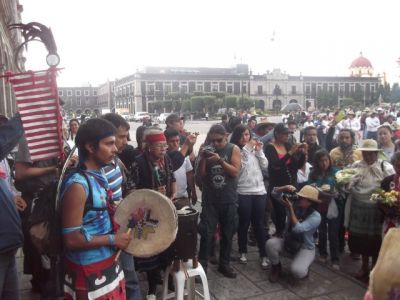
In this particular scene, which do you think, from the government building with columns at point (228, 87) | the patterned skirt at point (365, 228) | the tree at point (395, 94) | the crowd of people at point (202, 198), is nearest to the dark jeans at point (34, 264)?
the crowd of people at point (202, 198)

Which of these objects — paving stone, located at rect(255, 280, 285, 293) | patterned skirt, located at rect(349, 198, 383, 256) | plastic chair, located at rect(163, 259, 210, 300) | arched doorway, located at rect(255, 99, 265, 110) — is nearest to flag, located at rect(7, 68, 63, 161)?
plastic chair, located at rect(163, 259, 210, 300)

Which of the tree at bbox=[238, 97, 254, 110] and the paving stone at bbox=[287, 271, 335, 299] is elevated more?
the tree at bbox=[238, 97, 254, 110]

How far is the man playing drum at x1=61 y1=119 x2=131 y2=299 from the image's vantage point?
2195 mm

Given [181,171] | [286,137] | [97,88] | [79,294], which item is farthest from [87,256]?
[97,88]

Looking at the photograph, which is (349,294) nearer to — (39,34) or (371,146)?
(371,146)

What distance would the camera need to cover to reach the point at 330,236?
16.4 ft

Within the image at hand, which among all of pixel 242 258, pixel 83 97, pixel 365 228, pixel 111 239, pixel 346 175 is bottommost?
pixel 242 258

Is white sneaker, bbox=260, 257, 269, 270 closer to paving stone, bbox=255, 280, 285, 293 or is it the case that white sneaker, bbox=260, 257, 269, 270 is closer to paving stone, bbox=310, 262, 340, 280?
paving stone, bbox=255, 280, 285, 293

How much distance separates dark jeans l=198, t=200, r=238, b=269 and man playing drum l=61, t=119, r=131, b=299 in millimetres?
2086

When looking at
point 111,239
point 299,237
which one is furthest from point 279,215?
point 111,239

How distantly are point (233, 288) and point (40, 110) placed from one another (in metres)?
2.77

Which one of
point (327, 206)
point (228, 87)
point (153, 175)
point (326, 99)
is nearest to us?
point (153, 175)

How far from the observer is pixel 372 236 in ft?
14.5

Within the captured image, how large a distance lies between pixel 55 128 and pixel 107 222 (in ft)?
3.36
